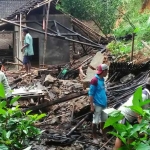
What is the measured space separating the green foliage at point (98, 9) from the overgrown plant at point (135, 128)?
1572 centimetres

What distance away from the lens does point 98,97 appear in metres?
7.30

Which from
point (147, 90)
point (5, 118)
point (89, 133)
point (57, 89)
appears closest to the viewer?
point (5, 118)

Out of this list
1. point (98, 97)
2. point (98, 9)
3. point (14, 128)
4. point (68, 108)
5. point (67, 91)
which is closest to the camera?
point (14, 128)

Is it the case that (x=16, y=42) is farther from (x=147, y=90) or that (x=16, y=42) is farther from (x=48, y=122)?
(x=147, y=90)

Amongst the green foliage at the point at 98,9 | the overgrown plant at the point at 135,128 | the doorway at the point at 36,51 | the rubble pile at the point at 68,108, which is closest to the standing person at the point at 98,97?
the rubble pile at the point at 68,108


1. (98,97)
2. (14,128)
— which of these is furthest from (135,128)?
(98,97)

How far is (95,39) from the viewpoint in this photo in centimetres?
1769

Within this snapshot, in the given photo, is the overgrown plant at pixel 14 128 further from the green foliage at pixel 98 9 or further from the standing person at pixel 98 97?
the green foliage at pixel 98 9

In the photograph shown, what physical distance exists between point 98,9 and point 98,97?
11633mm

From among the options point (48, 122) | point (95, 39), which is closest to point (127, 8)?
point (95, 39)

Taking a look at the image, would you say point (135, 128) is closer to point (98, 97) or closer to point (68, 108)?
point (98, 97)

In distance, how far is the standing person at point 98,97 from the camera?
23.4 feet

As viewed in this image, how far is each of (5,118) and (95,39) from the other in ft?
46.6

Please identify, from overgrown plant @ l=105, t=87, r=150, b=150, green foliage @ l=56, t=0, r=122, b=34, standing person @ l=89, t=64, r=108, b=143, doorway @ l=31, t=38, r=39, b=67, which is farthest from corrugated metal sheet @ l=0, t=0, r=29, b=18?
overgrown plant @ l=105, t=87, r=150, b=150
